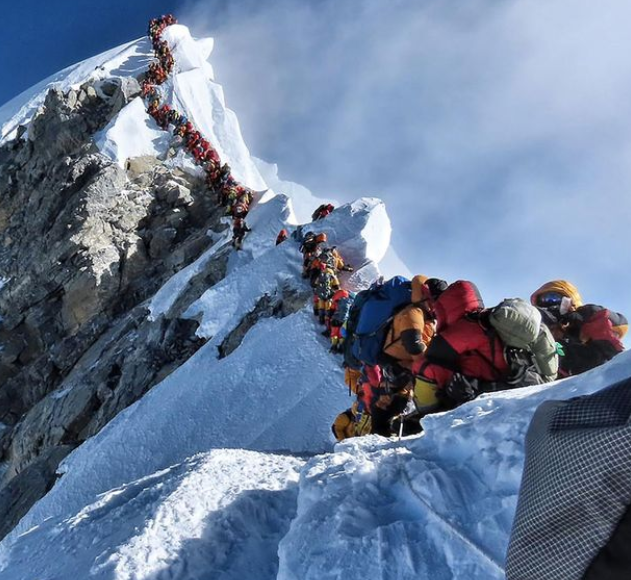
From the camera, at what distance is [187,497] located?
3.69 m

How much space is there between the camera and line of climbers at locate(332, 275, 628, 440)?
3.98m

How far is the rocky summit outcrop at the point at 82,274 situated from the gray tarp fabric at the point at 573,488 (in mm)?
11465

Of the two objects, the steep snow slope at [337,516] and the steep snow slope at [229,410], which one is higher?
the steep snow slope at [229,410]

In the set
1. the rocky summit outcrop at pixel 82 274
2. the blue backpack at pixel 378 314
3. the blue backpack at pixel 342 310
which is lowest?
the blue backpack at pixel 378 314

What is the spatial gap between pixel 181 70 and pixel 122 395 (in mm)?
22657

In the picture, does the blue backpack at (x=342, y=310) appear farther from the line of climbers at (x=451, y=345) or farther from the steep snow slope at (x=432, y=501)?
the steep snow slope at (x=432, y=501)

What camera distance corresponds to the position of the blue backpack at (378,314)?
17.4 feet

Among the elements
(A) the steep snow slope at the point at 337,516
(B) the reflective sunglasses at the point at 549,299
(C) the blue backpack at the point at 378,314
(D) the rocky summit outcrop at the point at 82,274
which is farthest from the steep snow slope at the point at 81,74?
(A) the steep snow slope at the point at 337,516

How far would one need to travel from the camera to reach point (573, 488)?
1.36 metres

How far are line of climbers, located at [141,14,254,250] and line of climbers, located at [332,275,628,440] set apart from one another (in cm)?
1015

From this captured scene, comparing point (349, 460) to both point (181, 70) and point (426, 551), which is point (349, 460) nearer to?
point (426, 551)

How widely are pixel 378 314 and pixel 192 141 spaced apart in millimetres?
20327

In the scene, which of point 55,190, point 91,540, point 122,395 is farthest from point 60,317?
point 91,540

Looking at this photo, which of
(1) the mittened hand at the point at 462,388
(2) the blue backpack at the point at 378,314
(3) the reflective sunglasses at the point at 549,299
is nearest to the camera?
(1) the mittened hand at the point at 462,388
